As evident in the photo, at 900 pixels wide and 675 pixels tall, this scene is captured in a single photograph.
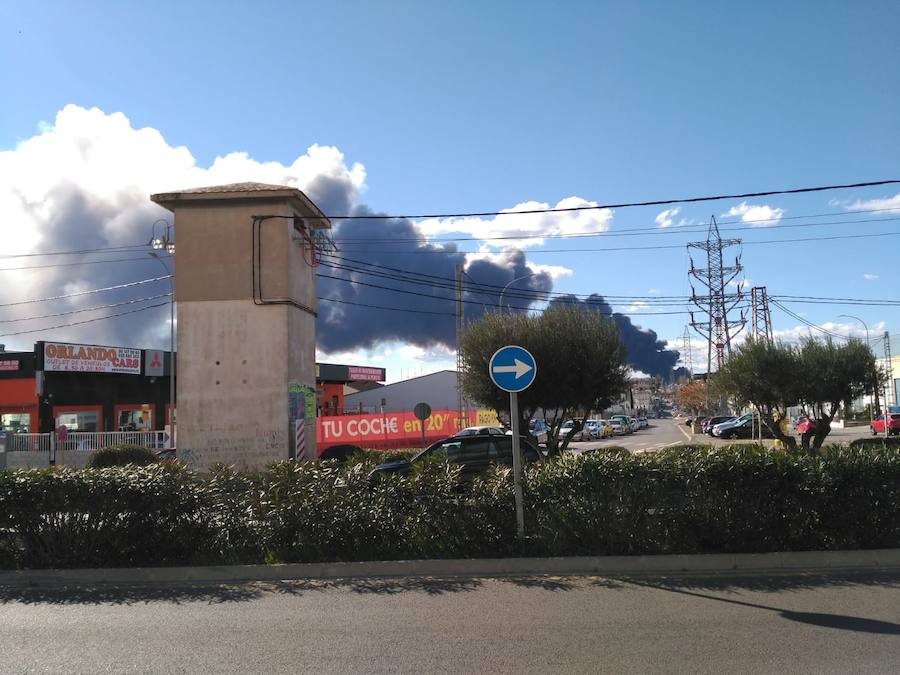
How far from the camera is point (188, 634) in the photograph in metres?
6.18

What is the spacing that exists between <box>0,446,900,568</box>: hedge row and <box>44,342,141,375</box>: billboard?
30429 mm

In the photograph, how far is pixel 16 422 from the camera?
36875 mm

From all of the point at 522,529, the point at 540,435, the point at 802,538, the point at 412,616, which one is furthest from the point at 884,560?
the point at 540,435

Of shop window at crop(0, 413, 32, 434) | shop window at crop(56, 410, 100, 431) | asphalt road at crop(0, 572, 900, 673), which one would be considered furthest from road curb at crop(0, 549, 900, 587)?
shop window at crop(0, 413, 32, 434)

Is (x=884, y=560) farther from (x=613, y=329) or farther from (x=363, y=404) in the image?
(x=363, y=404)

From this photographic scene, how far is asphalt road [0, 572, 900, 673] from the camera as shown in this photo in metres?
5.32

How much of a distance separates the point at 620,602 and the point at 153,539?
18.3ft

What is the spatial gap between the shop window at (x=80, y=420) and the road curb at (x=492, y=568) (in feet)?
107

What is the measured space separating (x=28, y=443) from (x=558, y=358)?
65.2 ft

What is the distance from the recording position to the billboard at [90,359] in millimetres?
35438

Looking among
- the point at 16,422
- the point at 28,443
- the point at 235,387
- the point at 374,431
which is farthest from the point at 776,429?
the point at 16,422

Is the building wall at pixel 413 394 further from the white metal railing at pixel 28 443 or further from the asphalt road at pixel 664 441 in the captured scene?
the white metal railing at pixel 28 443

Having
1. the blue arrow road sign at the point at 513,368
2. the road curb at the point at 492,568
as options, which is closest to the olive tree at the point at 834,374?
the road curb at the point at 492,568

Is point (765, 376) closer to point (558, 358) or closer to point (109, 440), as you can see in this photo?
point (558, 358)
